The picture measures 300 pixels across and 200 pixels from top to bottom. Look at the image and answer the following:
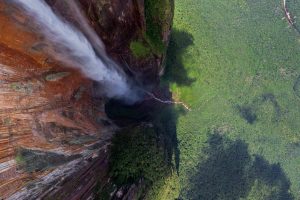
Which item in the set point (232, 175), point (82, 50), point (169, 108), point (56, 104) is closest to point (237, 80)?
point (169, 108)

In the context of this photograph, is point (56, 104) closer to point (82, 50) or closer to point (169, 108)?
point (82, 50)

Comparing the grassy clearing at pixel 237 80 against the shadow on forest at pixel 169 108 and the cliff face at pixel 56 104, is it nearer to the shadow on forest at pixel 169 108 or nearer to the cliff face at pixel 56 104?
the shadow on forest at pixel 169 108

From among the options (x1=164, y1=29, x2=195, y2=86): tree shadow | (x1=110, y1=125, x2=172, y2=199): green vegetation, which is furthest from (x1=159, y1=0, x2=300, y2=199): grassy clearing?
(x1=110, y1=125, x2=172, y2=199): green vegetation

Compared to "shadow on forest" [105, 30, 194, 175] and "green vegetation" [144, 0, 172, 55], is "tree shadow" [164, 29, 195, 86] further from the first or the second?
"green vegetation" [144, 0, 172, 55]

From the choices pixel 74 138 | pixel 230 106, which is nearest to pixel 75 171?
pixel 74 138

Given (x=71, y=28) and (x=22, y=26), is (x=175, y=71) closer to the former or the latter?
(x=71, y=28)

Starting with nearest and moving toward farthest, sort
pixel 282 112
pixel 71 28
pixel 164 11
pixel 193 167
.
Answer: pixel 71 28 → pixel 164 11 → pixel 193 167 → pixel 282 112
